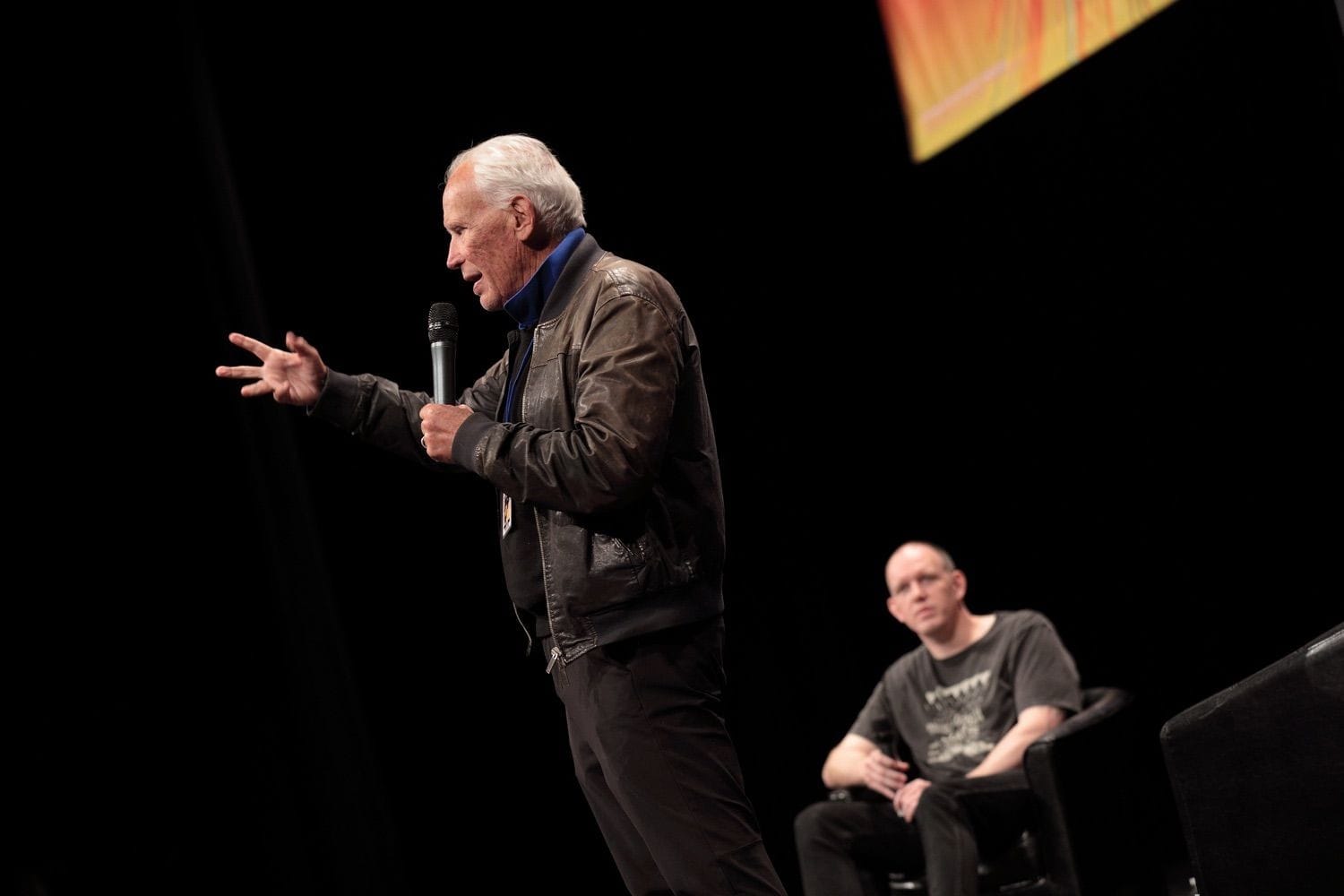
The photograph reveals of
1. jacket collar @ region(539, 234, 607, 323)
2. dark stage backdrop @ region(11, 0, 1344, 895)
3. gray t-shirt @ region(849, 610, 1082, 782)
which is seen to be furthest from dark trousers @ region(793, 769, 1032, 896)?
jacket collar @ region(539, 234, 607, 323)

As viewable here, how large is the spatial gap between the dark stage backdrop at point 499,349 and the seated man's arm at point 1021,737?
1.13ft

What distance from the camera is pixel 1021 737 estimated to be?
9.68 feet

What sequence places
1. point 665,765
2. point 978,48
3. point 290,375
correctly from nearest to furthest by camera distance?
point 665,765 < point 290,375 < point 978,48

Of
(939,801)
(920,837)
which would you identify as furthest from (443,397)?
(920,837)

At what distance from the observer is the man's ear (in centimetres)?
184

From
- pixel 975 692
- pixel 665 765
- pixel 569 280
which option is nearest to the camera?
pixel 665 765

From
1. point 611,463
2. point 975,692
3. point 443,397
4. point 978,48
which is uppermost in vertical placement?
point 978,48

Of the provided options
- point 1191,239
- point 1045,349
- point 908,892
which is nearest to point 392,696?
point 908,892

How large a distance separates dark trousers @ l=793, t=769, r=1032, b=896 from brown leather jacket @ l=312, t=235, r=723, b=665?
52.4 inches

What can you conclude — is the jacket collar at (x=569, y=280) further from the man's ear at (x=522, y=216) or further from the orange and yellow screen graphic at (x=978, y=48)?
the orange and yellow screen graphic at (x=978, y=48)

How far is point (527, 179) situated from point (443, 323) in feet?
0.94

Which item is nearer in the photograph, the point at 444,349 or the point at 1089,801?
the point at 444,349

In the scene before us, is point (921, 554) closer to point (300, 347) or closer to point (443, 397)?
point (443, 397)

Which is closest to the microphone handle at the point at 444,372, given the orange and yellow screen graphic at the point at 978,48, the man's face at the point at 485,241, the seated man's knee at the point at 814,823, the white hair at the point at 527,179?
the man's face at the point at 485,241
